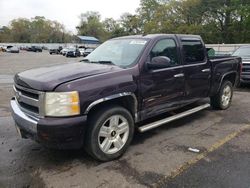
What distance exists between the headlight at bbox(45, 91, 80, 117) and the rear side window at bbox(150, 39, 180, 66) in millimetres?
1747

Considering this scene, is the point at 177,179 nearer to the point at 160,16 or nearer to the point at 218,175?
the point at 218,175

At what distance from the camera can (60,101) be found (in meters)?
3.28

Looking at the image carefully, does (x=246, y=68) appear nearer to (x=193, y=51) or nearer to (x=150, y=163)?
(x=193, y=51)

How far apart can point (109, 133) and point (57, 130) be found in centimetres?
82

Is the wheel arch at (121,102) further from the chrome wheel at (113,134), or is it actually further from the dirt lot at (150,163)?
the dirt lot at (150,163)

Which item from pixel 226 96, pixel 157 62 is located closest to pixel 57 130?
pixel 157 62

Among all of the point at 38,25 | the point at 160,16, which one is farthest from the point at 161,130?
the point at 38,25

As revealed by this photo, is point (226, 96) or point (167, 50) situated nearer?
point (167, 50)

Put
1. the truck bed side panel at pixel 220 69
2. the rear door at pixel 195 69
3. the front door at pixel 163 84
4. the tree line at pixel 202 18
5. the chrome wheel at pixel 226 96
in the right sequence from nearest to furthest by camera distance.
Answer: the front door at pixel 163 84, the rear door at pixel 195 69, the truck bed side panel at pixel 220 69, the chrome wheel at pixel 226 96, the tree line at pixel 202 18

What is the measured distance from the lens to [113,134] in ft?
12.6

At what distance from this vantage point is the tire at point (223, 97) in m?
6.38

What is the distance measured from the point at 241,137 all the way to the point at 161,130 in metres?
1.44


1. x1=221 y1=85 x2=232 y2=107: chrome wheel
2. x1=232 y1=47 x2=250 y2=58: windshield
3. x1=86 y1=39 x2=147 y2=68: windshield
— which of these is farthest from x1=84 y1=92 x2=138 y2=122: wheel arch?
x1=232 y1=47 x2=250 y2=58: windshield

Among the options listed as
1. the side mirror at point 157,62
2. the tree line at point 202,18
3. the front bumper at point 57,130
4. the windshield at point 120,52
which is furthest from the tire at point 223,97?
the tree line at point 202,18
